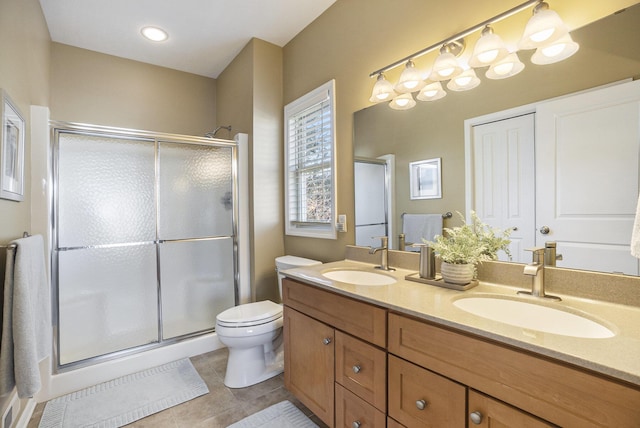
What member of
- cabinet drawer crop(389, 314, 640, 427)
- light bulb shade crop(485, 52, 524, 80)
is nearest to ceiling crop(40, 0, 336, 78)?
light bulb shade crop(485, 52, 524, 80)

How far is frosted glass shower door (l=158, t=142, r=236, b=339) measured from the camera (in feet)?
8.05

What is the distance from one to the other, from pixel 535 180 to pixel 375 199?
33.2 inches

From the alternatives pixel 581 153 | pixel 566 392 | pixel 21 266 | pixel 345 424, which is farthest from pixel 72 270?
pixel 581 153

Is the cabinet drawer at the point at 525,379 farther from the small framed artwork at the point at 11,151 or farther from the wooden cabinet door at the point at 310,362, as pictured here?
the small framed artwork at the point at 11,151

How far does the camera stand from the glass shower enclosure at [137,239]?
2.07 meters

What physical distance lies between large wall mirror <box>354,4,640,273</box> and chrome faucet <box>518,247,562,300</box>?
0.40 feet

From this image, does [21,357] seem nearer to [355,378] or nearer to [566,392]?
[355,378]

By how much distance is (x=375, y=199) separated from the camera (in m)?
1.86

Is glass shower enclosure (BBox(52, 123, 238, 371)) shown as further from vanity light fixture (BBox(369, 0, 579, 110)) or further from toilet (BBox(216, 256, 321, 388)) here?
vanity light fixture (BBox(369, 0, 579, 110))

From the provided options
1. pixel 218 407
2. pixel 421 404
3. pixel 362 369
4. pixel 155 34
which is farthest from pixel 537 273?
pixel 155 34

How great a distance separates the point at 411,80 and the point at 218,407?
2.19 metres

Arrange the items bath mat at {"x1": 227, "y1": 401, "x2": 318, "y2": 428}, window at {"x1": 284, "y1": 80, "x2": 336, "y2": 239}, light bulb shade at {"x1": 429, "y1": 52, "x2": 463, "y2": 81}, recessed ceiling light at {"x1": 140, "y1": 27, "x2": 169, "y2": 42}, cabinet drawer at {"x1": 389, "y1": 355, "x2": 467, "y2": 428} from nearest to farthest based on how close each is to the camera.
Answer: cabinet drawer at {"x1": 389, "y1": 355, "x2": 467, "y2": 428} → light bulb shade at {"x1": 429, "y1": 52, "x2": 463, "y2": 81} → bath mat at {"x1": 227, "y1": 401, "x2": 318, "y2": 428} → window at {"x1": 284, "y1": 80, "x2": 336, "y2": 239} → recessed ceiling light at {"x1": 140, "y1": 27, "x2": 169, "y2": 42}

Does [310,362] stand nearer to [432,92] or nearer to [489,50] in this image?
[432,92]

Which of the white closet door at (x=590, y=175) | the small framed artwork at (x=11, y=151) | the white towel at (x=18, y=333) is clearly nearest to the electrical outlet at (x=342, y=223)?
the white closet door at (x=590, y=175)
